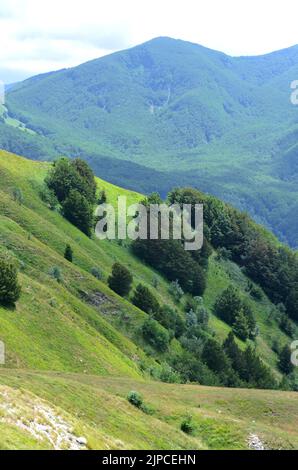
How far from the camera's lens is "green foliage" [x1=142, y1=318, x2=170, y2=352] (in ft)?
259

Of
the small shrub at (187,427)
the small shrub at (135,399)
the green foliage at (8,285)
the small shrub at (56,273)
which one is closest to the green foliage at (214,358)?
the small shrub at (56,273)

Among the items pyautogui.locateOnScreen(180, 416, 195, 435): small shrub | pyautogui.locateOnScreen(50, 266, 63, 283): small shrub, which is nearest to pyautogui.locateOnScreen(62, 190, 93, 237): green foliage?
pyautogui.locateOnScreen(50, 266, 63, 283): small shrub

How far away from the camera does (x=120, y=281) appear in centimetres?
9162

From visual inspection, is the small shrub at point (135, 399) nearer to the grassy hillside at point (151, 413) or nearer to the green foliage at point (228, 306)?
the grassy hillside at point (151, 413)

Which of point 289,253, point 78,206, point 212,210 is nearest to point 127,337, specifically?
point 78,206

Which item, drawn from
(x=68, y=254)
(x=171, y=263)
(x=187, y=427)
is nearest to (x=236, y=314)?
(x=171, y=263)

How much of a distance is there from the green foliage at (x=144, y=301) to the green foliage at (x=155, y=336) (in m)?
9.46

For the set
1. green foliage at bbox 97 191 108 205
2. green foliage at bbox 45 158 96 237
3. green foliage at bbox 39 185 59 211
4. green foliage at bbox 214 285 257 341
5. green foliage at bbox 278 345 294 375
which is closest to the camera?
green foliage at bbox 278 345 294 375

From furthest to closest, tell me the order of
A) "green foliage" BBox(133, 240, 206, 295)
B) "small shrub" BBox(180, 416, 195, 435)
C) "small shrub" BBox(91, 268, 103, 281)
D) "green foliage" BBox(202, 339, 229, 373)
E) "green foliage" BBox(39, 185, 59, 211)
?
"green foliage" BBox(133, 240, 206, 295) < "green foliage" BBox(39, 185, 59, 211) < "small shrub" BBox(91, 268, 103, 281) < "green foliage" BBox(202, 339, 229, 373) < "small shrub" BBox(180, 416, 195, 435)

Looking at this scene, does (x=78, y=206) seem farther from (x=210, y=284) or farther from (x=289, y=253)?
(x=289, y=253)

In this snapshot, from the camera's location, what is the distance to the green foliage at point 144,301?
90.2 m

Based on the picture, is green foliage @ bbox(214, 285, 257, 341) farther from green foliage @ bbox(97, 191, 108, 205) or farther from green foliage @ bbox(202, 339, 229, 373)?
green foliage @ bbox(97, 191, 108, 205)

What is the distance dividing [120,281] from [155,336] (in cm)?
1494

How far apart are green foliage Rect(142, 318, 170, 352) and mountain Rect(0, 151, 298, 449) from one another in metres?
0.90
